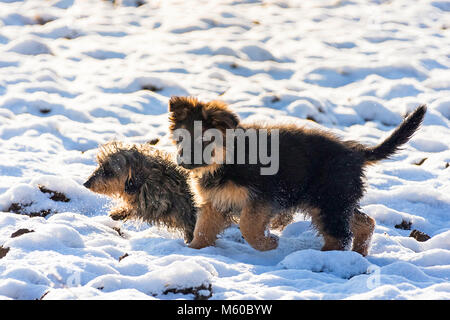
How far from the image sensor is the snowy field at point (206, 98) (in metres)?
4.20

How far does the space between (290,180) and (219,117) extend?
843 mm

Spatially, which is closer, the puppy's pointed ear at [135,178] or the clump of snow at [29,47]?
the puppy's pointed ear at [135,178]

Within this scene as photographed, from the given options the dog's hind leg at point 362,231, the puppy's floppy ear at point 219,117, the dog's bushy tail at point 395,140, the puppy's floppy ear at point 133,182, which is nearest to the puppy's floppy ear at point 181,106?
the puppy's floppy ear at point 219,117

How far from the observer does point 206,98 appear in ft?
31.1

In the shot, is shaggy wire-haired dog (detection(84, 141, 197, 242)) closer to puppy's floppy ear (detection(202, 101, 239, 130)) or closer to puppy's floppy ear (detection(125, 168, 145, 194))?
puppy's floppy ear (detection(125, 168, 145, 194))

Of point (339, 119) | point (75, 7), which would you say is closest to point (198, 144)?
point (339, 119)

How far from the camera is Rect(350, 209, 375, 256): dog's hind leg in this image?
5410mm

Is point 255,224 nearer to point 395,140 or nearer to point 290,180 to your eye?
point 290,180

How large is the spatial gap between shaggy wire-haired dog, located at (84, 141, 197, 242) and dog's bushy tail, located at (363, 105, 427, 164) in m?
1.82

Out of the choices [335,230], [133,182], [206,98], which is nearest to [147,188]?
[133,182]

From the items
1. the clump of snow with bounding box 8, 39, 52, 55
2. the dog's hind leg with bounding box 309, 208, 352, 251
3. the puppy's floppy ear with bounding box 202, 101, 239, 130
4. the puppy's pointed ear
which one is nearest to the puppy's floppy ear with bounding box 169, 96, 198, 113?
the puppy's floppy ear with bounding box 202, 101, 239, 130

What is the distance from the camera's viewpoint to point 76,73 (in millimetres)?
10516

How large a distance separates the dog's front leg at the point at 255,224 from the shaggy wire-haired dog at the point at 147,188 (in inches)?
35.5

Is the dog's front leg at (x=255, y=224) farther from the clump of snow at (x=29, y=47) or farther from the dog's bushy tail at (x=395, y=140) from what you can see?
the clump of snow at (x=29, y=47)
